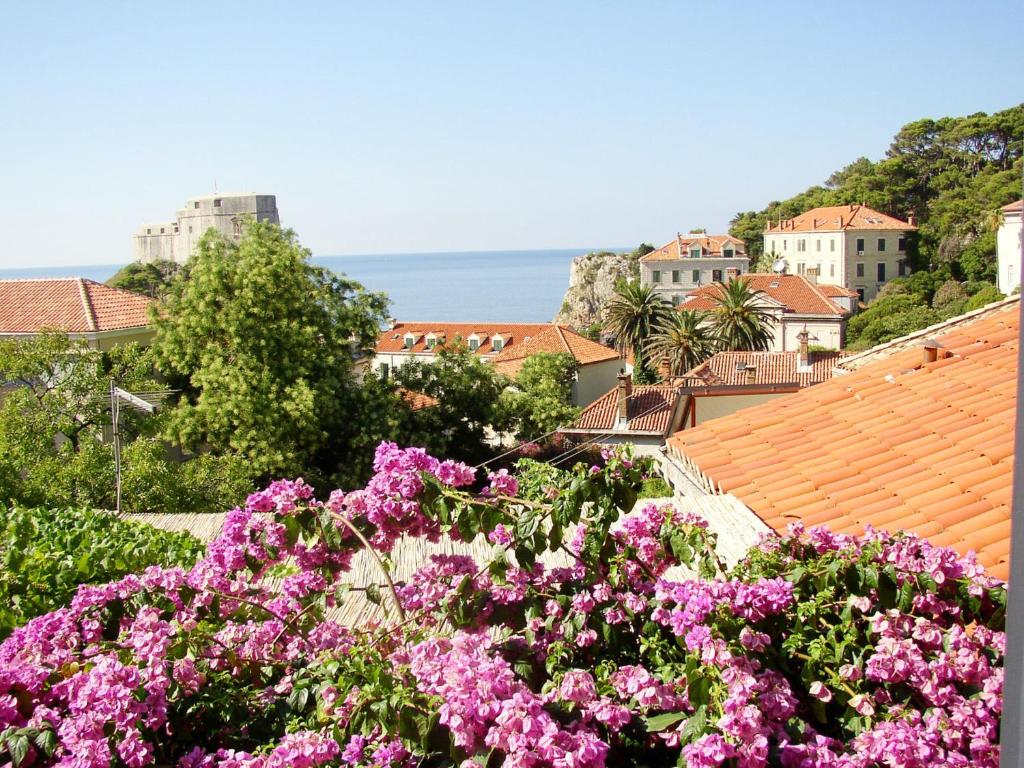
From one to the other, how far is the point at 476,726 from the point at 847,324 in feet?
200

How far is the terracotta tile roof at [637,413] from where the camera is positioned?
33219mm

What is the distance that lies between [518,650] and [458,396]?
23372 mm

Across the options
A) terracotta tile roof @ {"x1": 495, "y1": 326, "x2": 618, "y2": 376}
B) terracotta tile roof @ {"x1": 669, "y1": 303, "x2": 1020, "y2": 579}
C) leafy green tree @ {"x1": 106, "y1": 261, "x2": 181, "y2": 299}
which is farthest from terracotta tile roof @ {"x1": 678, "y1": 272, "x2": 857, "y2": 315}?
terracotta tile roof @ {"x1": 669, "y1": 303, "x2": 1020, "y2": 579}

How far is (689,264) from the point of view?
77062mm

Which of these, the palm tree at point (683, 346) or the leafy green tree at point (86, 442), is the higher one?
the leafy green tree at point (86, 442)

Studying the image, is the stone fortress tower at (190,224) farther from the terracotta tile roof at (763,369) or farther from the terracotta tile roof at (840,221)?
the terracotta tile roof at (763,369)

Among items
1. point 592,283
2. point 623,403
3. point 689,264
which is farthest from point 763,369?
point 592,283

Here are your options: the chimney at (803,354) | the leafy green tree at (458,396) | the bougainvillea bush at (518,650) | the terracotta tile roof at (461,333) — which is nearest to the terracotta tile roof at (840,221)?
the terracotta tile roof at (461,333)

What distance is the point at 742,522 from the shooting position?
627 centimetres

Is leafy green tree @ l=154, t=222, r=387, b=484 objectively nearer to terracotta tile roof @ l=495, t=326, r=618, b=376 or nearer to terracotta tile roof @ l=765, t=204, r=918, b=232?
terracotta tile roof @ l=495, t=326, r=618, b=376

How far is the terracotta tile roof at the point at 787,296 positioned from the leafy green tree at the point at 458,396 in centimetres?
3201

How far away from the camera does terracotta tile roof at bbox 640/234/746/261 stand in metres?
77.2

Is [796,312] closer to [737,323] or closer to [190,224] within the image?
[737,323]

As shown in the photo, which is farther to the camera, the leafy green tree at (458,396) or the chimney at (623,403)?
the chimney at (623,403)
